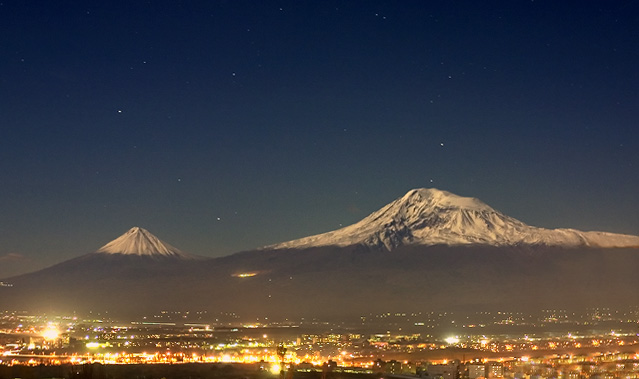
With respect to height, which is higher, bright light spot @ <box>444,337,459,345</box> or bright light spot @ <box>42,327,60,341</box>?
bright light spot @ <box>42,327,60,341</box>

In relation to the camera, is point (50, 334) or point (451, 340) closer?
point (50, 334)

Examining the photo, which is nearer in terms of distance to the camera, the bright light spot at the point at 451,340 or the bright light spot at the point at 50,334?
the bright light spot at the point at 50,334

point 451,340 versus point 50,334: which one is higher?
point 50,334

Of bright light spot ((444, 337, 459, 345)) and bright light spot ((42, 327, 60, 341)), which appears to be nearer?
bright light spot ((42, 327, 60, 341))

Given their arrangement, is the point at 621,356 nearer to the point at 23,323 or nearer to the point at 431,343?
the point at 431,343

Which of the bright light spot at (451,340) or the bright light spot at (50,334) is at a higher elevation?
the bright light spot at (50,334)

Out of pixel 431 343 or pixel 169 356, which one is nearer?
pixel 169 356

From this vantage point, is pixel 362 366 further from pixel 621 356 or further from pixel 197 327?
pixel 197 327

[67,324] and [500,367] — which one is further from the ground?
[67,324]

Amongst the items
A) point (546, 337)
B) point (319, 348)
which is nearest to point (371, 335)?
point (546, 337)

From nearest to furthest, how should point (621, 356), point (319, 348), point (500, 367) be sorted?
1. point (500, 367)
2. point (621, 356)
3. point (319, 348)

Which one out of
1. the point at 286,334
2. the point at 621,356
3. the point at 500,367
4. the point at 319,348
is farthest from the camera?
the point at 286,334
